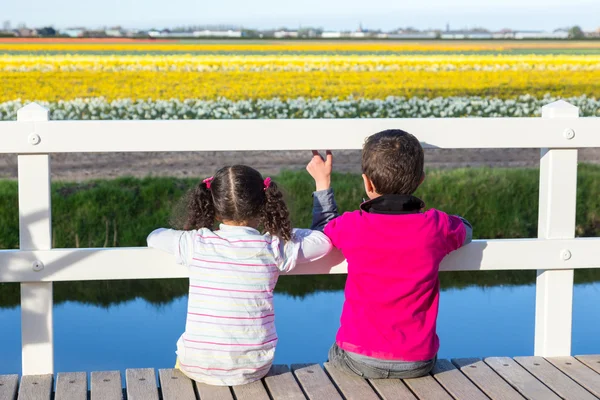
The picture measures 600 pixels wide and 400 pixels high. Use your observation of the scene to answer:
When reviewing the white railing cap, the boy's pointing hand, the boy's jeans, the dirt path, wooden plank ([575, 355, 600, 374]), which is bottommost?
the dirt path

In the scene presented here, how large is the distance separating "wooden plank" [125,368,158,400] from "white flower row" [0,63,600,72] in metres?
26.1

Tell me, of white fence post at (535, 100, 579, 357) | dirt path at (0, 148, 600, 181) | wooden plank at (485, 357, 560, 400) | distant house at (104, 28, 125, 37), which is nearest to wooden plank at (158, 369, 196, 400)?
wooden plank at (485, 357, 560, 400)

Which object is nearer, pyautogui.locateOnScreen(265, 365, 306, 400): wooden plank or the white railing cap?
pyautogui.locateOnScreen(265, 365, 306, 400): wooden plank

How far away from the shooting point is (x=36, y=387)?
112 inches

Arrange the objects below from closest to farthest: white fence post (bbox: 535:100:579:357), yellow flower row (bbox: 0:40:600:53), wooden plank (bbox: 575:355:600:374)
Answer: wooden plank (bbox: 575:355:600:374)
white fence post (bbox: 535:100:579:357)
yellow flower row (bbox: 0:40:600:53)

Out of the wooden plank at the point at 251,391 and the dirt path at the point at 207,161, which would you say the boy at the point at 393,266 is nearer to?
the wooden plank at the point at 251,391

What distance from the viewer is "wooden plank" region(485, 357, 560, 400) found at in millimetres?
2766

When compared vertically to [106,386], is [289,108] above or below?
below

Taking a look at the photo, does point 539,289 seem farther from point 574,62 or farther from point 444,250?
point 574,62

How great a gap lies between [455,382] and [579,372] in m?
0.45

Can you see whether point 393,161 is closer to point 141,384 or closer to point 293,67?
point 141,384

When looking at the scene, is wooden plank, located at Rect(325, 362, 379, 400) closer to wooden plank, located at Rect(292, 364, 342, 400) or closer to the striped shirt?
wooden plank, located at Rect(292, 364, 342, 400)

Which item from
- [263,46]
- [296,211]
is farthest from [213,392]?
[263,46]

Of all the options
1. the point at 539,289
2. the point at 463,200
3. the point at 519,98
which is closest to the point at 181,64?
the point at 519,98
